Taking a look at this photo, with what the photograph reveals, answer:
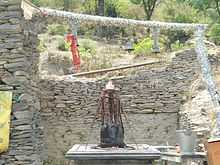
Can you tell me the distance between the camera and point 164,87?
13.4m

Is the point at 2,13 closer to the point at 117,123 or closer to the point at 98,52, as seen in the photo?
the point at 117,123

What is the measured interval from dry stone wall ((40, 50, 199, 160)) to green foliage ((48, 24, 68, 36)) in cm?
857

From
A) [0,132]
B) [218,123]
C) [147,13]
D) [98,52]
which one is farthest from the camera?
[147,13]

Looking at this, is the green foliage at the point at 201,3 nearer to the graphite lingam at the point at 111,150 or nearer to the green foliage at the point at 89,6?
the green foliage at the point at 89,6

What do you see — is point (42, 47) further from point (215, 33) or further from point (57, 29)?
point (215, 33)

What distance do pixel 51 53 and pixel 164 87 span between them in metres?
4.21

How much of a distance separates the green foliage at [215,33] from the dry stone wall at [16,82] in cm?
982

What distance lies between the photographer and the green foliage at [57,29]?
71.4 feet

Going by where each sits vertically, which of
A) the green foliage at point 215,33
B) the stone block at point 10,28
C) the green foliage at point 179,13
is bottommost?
the green foliage at point 215,33

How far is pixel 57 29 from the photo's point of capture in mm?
21984

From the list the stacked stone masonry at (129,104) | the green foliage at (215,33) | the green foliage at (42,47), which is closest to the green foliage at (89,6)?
the green foliage at (42,47)

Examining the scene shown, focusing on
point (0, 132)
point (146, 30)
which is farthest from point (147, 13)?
point (0, 132)

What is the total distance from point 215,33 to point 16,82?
10582 mm

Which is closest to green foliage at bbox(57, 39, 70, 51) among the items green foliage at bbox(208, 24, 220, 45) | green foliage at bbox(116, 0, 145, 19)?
green foliage at bbox(208, 24, 220, 45)
